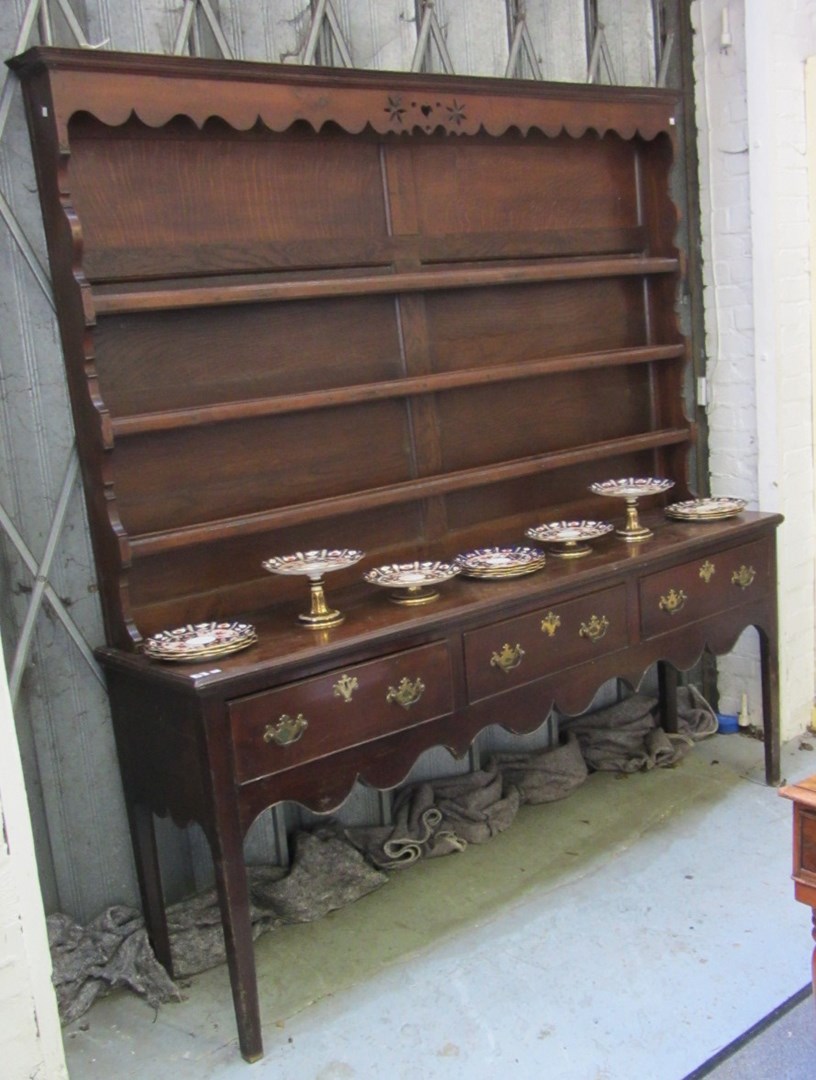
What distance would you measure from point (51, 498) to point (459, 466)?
3.41 feet

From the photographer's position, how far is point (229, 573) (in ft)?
8.22

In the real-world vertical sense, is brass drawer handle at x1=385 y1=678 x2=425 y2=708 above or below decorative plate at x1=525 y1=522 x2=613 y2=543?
below

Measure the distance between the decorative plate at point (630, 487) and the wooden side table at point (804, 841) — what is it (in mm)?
1244

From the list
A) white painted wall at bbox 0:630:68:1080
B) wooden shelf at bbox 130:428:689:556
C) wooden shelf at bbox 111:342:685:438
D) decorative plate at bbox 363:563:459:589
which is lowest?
white painted wall at bbox 0:630:68:1080

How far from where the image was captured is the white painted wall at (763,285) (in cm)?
Answer: 327

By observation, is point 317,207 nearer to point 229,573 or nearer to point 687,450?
point 229,573

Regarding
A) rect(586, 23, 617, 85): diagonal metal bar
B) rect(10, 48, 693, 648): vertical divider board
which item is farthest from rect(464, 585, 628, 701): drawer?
rect(586, 23, 617, 85): diagonal metal bar

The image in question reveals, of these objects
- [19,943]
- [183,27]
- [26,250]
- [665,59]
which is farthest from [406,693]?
[665,59]

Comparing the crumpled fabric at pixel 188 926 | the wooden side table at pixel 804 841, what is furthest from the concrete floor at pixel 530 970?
the wooden side table at pixel 804 841

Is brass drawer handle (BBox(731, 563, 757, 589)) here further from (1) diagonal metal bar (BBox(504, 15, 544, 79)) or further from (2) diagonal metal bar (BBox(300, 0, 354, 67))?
(2) diagonal metal bar (BBox(300, 0, 354, 67))

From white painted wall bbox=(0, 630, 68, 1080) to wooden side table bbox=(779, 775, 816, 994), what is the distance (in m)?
1.23

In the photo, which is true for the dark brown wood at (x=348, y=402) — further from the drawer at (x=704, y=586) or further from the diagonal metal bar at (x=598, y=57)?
the diagonal metal bar at (x=598, y=57)

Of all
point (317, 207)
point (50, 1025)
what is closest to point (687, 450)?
point (317, 207)

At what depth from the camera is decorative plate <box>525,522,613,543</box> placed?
9.20 feet
